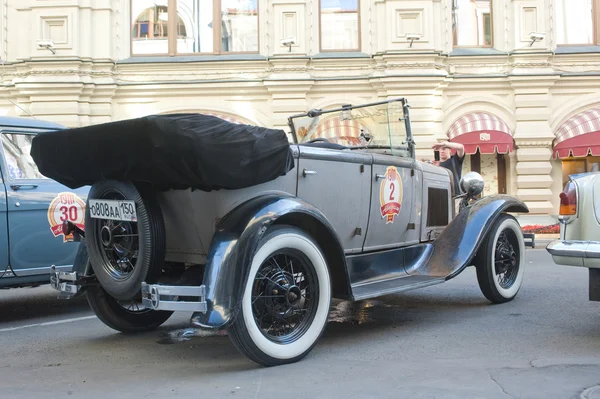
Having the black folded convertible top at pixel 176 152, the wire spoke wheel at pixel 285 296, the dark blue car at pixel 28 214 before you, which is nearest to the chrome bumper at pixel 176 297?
the wire spoke wheel at pixel 285 296

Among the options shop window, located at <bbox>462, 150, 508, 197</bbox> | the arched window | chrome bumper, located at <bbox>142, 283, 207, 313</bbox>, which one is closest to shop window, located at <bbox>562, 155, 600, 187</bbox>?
shop window, located at <bbox>462, 150, 508, 197</bbox>

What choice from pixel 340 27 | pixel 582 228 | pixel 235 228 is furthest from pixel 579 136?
pixel 235 228

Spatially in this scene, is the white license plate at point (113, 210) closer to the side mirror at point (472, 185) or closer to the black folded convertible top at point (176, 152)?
the black folded convertible top at point (176, 152)

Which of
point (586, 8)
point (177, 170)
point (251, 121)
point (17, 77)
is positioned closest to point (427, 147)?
point (251, 121)

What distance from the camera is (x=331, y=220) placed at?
475 cm

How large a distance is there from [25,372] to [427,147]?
45.6 ft

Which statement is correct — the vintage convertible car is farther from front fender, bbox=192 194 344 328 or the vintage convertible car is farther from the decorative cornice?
the decorative cornice

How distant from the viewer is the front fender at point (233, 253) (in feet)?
11.9

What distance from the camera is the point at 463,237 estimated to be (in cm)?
567

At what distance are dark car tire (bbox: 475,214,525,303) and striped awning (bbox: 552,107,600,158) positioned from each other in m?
11.1

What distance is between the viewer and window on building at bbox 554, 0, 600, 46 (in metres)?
17.7

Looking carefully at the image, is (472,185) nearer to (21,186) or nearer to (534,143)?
(21,186)

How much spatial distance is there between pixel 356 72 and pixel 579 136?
6152 millimetres

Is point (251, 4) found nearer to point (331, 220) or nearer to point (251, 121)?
point (251, 121)
